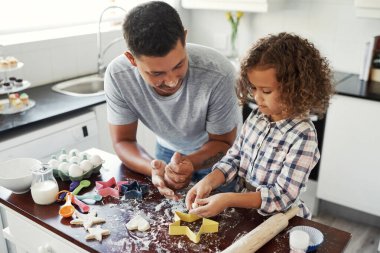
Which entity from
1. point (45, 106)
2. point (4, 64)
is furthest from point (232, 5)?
point (4, 64)

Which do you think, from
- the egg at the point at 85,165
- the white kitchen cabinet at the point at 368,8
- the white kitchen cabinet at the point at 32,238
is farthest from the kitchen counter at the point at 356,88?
the white kitchen cabinet at the point at 32,238

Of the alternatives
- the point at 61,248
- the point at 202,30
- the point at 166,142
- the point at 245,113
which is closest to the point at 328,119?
the point at 245,113

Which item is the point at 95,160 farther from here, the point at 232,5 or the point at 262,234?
the point at 232,5

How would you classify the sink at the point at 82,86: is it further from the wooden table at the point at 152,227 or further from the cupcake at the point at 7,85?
the wooden table at the point at 152,227

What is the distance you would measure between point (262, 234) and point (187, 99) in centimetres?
64

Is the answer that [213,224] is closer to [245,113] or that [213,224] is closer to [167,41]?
[167,41]

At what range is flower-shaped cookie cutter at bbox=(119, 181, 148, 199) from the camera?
1208 millimetres

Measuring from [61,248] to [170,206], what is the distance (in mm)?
325

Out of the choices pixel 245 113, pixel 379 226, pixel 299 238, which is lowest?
pixel 379 226

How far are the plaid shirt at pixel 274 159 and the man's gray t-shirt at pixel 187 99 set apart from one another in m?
0.18

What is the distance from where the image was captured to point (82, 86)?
271cm

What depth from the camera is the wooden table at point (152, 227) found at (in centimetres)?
99

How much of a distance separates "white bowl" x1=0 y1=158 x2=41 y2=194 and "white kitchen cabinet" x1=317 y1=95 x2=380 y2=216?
5.89ft

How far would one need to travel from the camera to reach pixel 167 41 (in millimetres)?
1152
